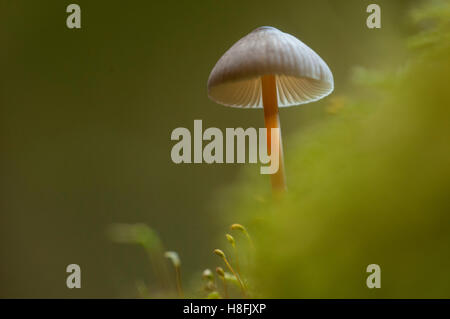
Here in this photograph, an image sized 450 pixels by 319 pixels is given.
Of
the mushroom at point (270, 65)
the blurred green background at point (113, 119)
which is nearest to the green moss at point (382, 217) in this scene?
the mushroom at point (270, 65)

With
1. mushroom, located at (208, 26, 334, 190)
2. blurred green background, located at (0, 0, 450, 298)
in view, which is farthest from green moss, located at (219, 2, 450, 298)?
blurred green background, located at (0, 0, 450, 298)

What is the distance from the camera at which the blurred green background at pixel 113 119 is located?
1.72 metres

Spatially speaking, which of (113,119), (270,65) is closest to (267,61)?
(270,65)

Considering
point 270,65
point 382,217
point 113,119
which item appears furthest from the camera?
point 113,119

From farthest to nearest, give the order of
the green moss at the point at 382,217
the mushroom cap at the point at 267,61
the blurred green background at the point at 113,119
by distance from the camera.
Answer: the blurred green background at the point at 113,119, the mushroom cap at the point at 267,61, the green moss at the point at 382,217

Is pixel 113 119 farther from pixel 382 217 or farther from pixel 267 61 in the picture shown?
pixel 382 217

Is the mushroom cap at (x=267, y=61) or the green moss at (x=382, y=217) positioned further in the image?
the mushroom cap at (x=267, y=61)

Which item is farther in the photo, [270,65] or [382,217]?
[270,65]

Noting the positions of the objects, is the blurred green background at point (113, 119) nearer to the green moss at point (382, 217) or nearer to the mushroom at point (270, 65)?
the mushroom at point (270, 65)

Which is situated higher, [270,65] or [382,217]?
[270,65]

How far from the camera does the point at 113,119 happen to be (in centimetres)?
178

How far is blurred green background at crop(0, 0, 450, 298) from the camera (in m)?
1.72

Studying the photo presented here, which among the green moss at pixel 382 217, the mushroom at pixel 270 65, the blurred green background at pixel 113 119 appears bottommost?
the green moss at pixel 382 217

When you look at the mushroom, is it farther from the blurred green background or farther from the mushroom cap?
the blurred green background
